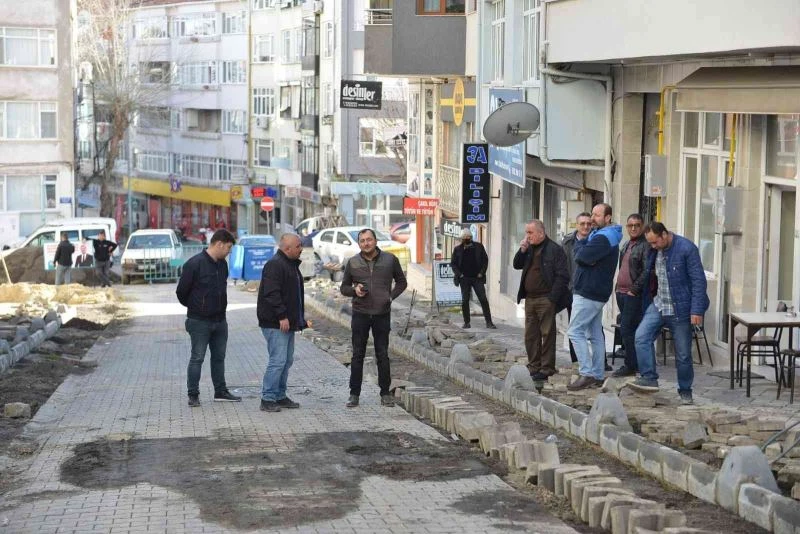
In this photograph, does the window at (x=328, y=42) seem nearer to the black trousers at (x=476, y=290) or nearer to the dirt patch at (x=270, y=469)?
the black trousers at (x=476, y=290)

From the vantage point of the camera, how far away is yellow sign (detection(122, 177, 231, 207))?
74.7 m

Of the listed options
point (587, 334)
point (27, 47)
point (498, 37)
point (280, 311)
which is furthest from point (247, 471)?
point (27, 47)

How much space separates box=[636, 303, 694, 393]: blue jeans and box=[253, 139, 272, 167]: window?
5979cm

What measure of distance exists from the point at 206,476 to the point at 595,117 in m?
11.0

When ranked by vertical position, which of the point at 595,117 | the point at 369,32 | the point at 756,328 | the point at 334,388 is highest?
the point at 369,32

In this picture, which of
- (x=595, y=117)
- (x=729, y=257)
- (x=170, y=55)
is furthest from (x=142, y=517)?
(x=170, y=55)

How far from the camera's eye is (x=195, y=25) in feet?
253

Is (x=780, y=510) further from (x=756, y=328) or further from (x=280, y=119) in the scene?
(x=280, y=119)

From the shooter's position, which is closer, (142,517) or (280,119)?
(142,517)

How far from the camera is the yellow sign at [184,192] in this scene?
7471cm

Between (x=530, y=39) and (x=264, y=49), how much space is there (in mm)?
50377

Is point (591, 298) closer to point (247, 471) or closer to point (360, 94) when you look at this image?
point (247, 471)

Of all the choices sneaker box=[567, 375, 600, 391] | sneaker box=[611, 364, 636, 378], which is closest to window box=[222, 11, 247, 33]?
sneaker box=[611, 364, 636, 378]

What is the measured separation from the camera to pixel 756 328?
38.5ft
